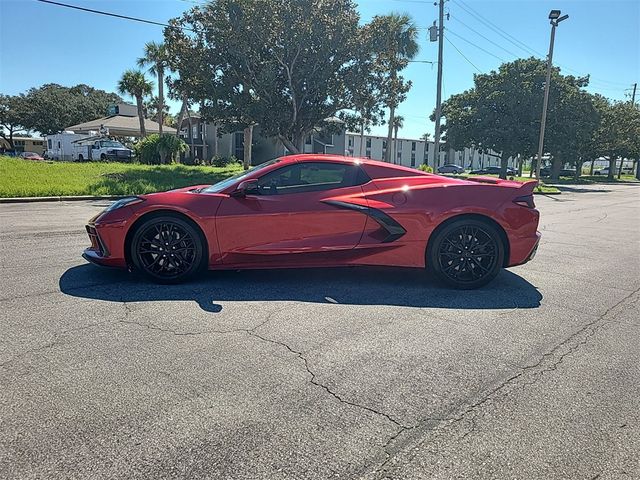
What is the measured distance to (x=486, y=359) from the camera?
11.4 ft

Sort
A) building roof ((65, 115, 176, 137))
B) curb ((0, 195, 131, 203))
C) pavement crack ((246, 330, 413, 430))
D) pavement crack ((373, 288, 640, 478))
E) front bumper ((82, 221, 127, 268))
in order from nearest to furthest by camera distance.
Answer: pavement crack ((373, 288, 640, 478)), pavement crack ((246, 330, 413, 430)), front bumper ((82, 221, 127, 268)), curb ((0, 195, 131, 203)), building roof ((65, 115, 176, 137))

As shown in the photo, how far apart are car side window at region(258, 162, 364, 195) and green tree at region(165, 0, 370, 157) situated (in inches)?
660

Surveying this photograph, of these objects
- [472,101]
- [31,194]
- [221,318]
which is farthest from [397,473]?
[472,101]

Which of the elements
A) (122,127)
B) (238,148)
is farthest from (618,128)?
(122,127)

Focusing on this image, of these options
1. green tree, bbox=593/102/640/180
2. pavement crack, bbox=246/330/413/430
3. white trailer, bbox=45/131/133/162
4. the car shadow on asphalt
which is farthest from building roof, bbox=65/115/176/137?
pavement crack, bbox=246/330/413/430

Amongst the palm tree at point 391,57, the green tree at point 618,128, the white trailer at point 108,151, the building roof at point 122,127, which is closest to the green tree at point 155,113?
the building roof at point 122,127

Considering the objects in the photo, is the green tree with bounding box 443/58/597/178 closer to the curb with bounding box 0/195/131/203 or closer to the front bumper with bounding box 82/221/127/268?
the curb with bounding box 0/195/131/203

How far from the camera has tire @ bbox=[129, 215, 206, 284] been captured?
5.00 metres

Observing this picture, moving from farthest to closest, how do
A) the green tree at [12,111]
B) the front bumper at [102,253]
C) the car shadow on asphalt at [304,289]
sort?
the green tree at [12,111], the front bumper at [102,253], the car shadow on asphalt at [304,289]

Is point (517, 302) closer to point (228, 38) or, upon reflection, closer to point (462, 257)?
point (462, 257)

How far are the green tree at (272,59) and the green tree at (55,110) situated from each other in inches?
2029

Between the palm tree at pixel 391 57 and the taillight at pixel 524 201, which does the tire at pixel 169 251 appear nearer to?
the taillight at pixel 524 201

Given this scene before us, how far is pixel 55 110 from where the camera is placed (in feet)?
217

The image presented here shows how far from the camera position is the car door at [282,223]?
16.4 feet
